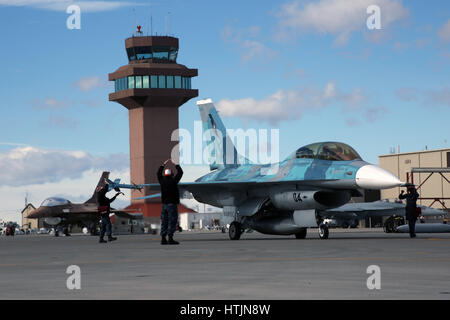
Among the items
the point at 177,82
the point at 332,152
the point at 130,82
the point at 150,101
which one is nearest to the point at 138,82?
the point at 130,82

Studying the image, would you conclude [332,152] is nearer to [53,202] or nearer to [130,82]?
[53,202]

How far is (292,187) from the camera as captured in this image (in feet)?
76.2

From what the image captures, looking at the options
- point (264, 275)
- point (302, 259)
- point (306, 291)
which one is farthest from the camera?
point (302, 259)

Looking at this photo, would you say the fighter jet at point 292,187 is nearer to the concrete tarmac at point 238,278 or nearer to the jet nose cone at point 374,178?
the jet nose cone at point 374,178

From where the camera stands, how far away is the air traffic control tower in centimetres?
9900

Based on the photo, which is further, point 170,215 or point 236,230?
point 236,230

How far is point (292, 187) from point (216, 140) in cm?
607

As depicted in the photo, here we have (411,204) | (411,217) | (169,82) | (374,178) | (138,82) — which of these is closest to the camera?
(374,178)

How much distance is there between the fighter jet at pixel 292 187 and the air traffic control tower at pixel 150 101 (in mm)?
72029

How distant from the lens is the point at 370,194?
78188 mm

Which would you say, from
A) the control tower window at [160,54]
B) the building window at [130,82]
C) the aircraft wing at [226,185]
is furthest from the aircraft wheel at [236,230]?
the control tower window at [160,54]
